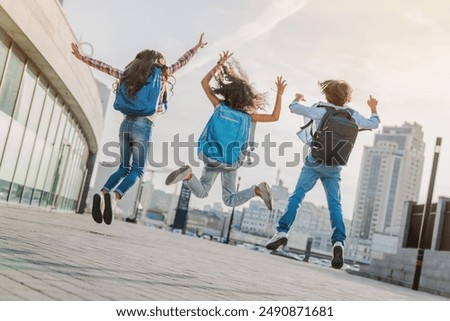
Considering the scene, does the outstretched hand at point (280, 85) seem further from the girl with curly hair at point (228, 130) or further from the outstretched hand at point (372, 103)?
the outstretched hand at point (372, 103)

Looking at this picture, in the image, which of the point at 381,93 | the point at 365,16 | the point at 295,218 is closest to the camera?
the point at 295,218

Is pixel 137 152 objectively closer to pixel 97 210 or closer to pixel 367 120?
pixel 97 210

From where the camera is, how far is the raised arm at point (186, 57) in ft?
16.0

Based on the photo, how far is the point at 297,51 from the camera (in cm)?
555

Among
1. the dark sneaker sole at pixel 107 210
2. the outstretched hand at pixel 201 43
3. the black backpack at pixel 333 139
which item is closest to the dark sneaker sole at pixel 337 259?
the black backpack at pixel 333 139

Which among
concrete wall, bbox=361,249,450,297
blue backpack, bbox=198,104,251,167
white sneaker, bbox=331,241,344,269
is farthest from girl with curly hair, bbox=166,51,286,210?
concrete wall, bbox=361,249,450,297

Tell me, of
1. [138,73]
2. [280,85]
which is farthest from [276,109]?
[138,73]

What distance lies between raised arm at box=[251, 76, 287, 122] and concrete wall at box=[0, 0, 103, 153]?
284 inches

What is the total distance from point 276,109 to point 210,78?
60cm
